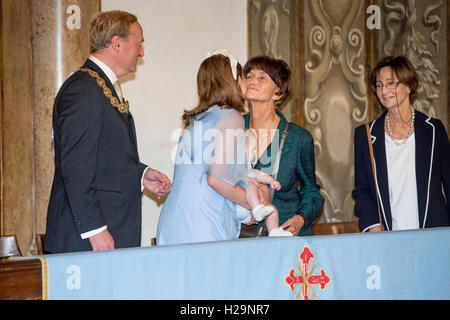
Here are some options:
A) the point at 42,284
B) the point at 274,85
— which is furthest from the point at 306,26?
the point at 42,284

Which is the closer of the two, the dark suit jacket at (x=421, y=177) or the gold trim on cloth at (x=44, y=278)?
the gold trim on cloth at (x=44, y=278)

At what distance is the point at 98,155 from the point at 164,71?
96.5 inches

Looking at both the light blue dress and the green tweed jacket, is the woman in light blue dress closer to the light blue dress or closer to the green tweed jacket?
the light blue dress

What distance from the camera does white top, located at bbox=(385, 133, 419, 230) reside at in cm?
334

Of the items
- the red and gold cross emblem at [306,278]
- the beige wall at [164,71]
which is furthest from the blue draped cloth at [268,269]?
the beige wall at [164,71]

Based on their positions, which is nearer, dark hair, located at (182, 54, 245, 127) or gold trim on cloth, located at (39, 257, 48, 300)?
gold trim on cloth, located at (39, 257, 48, 300)

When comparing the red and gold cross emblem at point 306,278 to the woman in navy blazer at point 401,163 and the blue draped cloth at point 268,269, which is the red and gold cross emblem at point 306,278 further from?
the woman in navy blazer at point 401,163

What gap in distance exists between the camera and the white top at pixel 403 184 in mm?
3340

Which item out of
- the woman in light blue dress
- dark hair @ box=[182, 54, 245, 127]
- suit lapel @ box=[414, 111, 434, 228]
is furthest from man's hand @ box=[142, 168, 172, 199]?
suit lapel @ box=[414, 111, 434, 228]

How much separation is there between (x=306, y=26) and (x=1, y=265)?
12.9ft

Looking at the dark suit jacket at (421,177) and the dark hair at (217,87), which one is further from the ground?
the dark hair at (217,87)

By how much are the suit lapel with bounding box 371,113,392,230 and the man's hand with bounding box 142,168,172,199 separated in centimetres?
133

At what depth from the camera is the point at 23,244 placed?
165 inches
